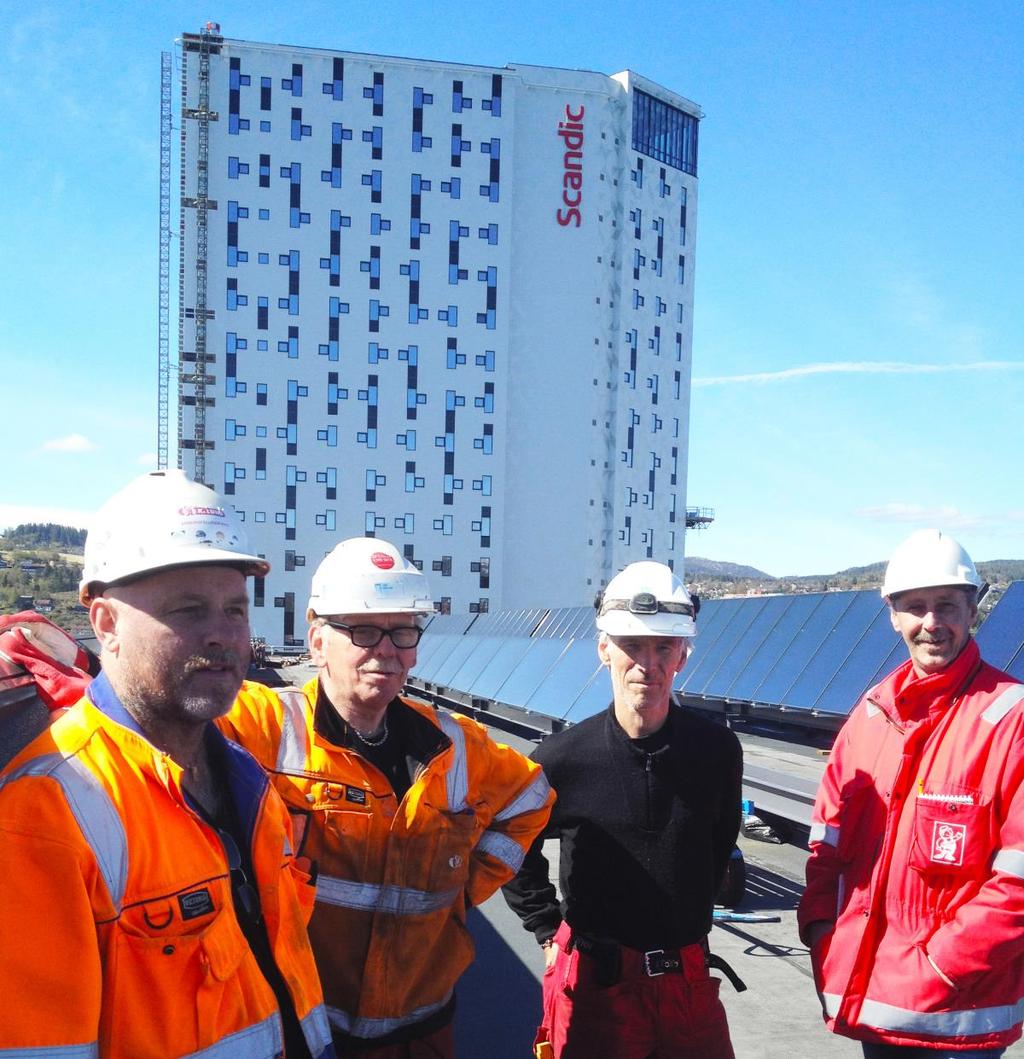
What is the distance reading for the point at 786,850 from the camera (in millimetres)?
8008

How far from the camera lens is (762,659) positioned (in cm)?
1299

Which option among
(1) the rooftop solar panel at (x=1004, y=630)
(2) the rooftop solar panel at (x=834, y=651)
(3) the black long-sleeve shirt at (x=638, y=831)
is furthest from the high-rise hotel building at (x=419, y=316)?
(3) the black long-sleeve shirt at (x=638, y=831)

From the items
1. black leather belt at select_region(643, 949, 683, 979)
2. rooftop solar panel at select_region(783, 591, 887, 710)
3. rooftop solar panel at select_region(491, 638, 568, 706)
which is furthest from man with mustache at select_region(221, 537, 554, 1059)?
rooftop solar panel at select_region(783, 591, 887, 710)

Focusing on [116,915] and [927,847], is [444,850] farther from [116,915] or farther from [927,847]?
[927,847]

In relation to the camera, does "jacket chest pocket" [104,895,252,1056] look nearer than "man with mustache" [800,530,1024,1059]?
Yes

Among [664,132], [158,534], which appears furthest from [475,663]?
[664,132]

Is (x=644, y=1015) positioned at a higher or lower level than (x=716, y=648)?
higher

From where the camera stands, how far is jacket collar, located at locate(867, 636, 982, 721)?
2945mm

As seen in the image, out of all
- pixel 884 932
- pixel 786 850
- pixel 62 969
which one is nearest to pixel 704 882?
pixel 884 932

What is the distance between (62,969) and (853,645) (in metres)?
10.6

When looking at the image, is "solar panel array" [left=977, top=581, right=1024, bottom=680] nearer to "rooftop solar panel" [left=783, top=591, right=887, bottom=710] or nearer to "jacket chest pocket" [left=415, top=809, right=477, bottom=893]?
"rooftop solar panel" [left=783, top=591, right=887, bottom=710]

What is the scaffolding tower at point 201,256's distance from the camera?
201 ft

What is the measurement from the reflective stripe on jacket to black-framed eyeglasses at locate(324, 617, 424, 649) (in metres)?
1.48

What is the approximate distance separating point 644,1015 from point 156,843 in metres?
1.86
